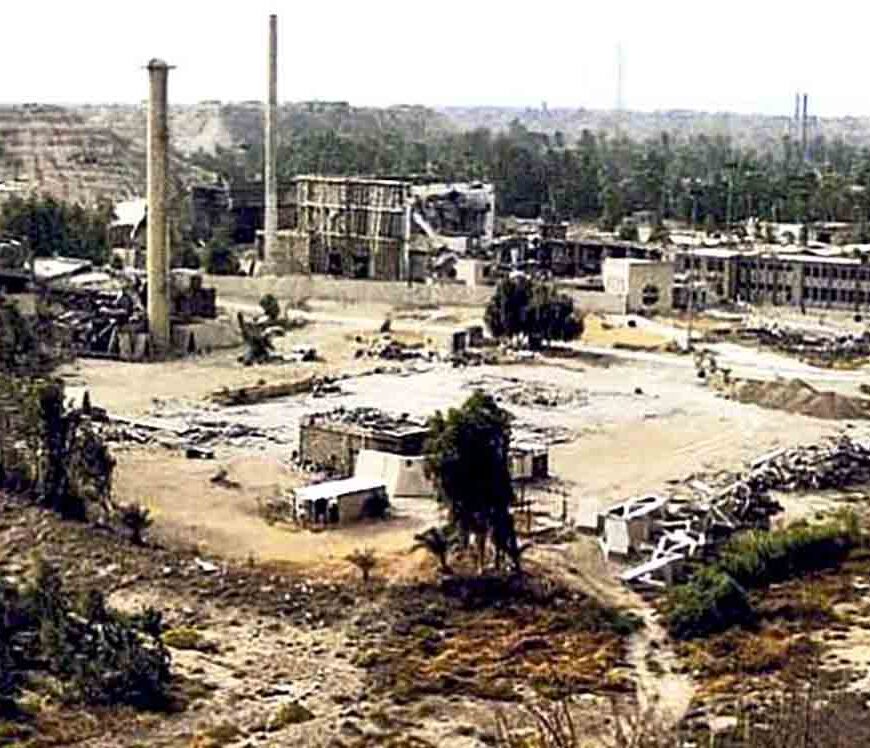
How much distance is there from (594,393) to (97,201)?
41.1 metres

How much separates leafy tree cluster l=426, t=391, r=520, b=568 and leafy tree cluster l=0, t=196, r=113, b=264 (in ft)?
109

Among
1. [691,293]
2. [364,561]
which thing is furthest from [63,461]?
[691,293]

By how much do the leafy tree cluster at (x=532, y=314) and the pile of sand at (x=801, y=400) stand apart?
235 inches

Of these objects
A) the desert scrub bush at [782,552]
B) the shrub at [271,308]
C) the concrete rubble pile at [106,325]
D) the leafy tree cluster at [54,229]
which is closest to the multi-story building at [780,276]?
the shrub at [271,308]

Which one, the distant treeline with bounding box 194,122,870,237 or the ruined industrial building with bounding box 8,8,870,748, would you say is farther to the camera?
the distant treeline with bounding box 194,122,870,237

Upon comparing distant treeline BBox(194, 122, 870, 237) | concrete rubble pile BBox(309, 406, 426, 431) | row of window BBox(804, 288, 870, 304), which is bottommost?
concrete rubble pile BBox(309, 406, 426, 431)

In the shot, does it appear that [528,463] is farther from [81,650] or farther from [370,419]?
[81,650]

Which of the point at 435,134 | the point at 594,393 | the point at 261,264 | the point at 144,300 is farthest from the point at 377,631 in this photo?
the point at 435,134

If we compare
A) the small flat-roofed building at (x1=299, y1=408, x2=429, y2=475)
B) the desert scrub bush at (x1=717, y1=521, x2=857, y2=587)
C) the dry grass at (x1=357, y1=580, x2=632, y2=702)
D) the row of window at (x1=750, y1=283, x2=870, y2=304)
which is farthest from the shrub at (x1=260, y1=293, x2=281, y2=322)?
the dry grass at (x1=357, y1=580, x2=632, y2=702)

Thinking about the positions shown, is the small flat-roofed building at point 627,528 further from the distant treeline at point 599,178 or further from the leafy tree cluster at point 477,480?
the distant treeline at point 599,178

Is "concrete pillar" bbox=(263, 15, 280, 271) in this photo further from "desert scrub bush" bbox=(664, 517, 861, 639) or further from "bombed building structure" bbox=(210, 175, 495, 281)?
"desert scrub bush" bbox=(664, 517, 861, 639)

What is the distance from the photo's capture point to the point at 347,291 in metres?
50.2

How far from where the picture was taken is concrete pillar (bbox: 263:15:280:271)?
2121 inches

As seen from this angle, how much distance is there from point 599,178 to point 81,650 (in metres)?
57.0
